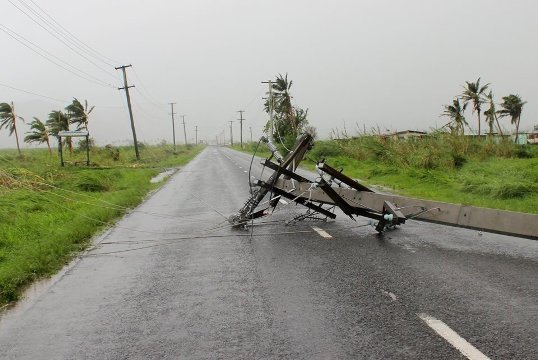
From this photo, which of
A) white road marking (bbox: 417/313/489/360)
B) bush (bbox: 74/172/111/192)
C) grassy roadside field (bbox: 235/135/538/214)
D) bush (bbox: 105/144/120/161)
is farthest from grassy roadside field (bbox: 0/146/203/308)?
bush (bbox: 105/144/120/161)

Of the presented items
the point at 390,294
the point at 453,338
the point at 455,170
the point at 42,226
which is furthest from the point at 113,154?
the point at 453,338

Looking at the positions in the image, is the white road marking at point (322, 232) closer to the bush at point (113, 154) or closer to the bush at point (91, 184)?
the bush at point (91, 184)

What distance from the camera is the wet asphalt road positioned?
4227 mm

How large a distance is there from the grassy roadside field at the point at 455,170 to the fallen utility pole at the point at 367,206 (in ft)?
15.7

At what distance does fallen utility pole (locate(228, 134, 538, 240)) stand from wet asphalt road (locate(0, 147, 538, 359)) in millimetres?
496

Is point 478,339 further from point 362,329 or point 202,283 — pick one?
point 202,283

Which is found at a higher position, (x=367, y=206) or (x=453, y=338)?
(x=367, y=206)

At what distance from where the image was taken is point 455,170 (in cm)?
2114

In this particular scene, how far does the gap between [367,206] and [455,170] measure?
46.1ft

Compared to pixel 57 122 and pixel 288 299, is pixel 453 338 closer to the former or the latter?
pixel 288 299

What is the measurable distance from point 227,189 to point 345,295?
13858 mm

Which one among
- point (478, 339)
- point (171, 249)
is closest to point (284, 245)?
point (171, 249)

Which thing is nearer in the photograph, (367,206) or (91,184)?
(367,206)

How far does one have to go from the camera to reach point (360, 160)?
34219 mm
